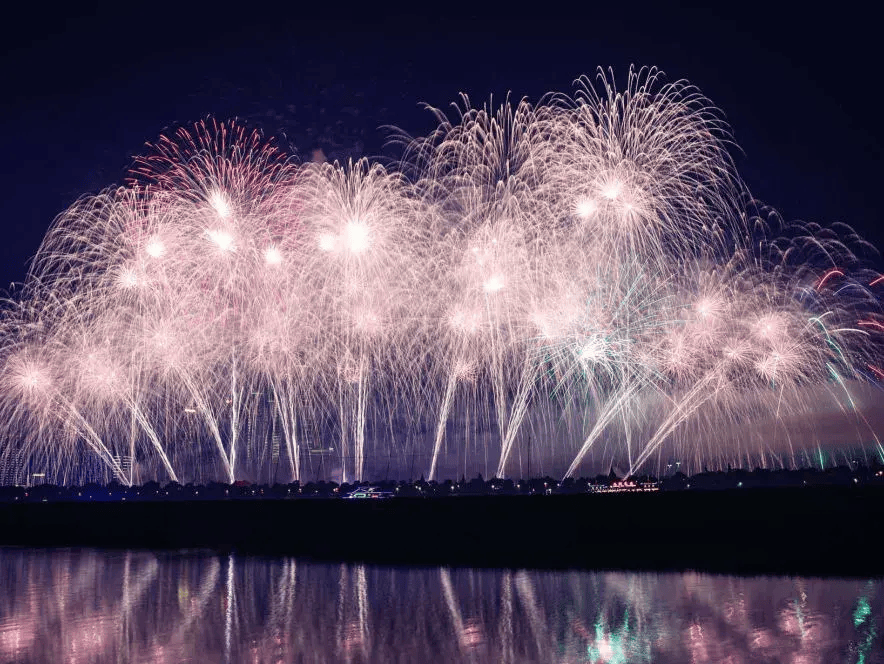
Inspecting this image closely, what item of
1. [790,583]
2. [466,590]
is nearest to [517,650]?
[466,590]

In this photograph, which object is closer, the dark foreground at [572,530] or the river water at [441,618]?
the river water at [441,618]

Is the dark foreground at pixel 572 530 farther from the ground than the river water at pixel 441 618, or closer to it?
farther from the ground

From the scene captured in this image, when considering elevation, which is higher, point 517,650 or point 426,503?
point 426,503

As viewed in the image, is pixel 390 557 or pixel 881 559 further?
pixel 390 557

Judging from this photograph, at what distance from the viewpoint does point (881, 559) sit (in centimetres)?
1925

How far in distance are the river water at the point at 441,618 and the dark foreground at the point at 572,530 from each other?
110 inches

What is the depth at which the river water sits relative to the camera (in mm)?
10859

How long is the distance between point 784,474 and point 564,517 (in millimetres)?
18790

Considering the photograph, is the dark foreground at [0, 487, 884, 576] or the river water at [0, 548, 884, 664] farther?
the dark foreground at [0, 487, 884, 576]

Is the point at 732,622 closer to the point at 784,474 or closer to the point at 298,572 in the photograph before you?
the point at 298,572

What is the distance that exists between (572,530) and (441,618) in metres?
10.2

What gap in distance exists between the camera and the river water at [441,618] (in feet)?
35.6

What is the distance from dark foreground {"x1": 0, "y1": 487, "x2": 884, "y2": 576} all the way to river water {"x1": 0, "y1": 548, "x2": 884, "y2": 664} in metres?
2.80

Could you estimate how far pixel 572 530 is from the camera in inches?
902
